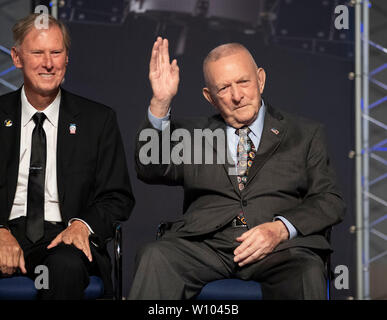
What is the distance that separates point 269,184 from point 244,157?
0.19 meters

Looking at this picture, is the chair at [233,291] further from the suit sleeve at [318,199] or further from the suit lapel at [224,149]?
the suit lapel at [224,149]

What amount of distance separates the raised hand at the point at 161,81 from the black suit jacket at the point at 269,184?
0.10 meters

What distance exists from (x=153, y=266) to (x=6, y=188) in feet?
2.93

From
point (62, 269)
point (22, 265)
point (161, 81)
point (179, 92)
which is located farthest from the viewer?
point (179, 92)

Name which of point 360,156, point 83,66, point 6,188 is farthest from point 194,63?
point 6,188

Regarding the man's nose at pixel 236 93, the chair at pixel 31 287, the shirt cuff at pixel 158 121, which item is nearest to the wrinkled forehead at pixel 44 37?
the shirt cuff at pixel 158 121

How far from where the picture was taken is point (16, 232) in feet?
11.4

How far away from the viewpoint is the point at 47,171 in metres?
3.56

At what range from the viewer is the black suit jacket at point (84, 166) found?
3.50 metres

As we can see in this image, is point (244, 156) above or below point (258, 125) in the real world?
below

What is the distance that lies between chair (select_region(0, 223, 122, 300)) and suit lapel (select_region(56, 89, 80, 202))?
16.9 inches

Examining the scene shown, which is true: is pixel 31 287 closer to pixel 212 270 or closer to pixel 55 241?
pixel 55 241

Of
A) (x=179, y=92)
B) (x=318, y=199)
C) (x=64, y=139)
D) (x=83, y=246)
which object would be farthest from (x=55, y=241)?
(x=179, y=92)
